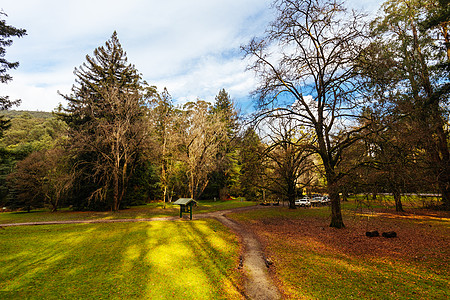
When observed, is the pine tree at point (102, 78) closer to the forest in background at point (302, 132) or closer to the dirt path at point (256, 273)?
the forest in background at point (302, 132)

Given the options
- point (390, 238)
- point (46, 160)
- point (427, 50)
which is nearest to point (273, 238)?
point (390, 238)

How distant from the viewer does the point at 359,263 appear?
27.8ft

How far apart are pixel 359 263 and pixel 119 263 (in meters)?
11.2

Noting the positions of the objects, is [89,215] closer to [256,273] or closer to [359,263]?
[256,273]

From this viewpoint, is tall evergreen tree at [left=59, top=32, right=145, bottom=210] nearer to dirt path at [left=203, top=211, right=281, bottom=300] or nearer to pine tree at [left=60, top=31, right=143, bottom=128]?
pine tree at [left=60, top=31, right=143, bottom=128]

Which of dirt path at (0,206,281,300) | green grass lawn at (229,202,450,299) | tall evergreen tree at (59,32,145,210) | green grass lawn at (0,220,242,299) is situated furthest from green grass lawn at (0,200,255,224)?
green grass lawn at (229,202,450,299)

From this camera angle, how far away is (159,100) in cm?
3159

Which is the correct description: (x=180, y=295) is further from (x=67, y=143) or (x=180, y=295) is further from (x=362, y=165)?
(x=67, y=143)

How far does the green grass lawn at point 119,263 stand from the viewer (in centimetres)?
698

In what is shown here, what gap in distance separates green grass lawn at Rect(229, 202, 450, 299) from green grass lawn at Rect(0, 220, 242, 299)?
2.44 m

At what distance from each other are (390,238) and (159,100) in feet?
105

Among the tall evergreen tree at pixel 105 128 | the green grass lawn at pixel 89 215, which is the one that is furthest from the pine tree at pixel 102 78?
the green grass lawn at pixel 89 215

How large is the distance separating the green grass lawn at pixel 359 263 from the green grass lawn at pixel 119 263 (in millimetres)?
2441

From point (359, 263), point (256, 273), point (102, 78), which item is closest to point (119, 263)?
point (256, 273)
